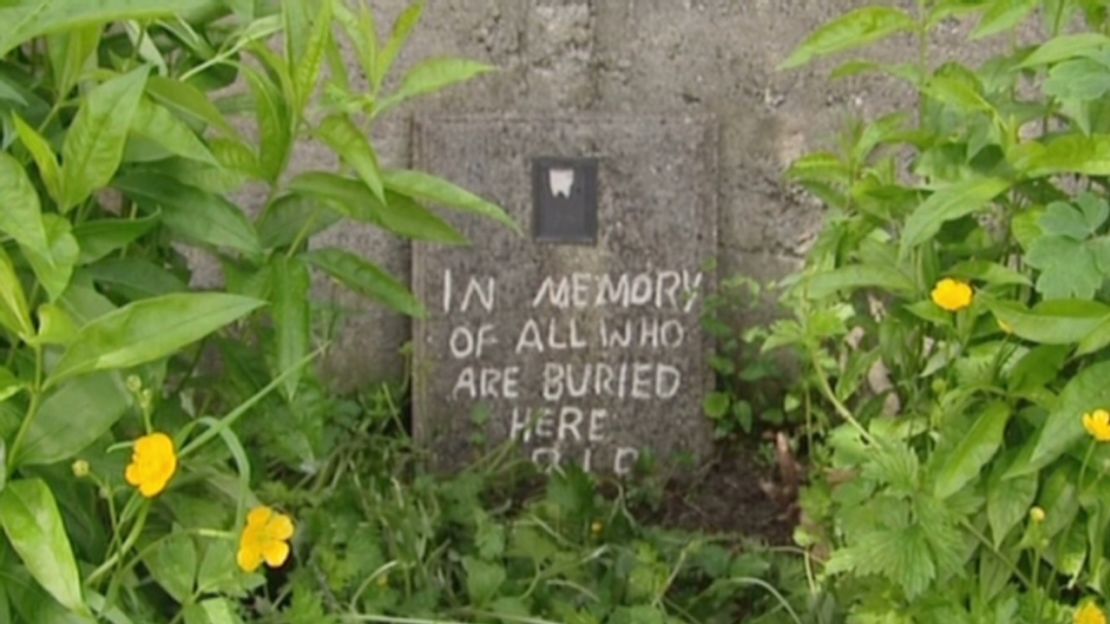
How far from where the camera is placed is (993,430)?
5.80 ft

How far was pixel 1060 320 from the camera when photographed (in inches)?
64.5

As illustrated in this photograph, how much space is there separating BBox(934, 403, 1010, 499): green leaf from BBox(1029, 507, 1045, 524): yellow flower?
0.07 metres

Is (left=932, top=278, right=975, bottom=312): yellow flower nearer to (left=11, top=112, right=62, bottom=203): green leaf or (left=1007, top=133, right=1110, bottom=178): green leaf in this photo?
(left=1007, top=133, right=1110, bottom=178): green leaf

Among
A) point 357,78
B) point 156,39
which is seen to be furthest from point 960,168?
point 357,78

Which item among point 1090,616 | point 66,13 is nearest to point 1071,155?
point 1090,616

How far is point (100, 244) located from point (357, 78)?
133 centimetres

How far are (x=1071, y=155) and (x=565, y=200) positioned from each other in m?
1.18

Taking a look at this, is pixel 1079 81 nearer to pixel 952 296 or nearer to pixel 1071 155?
pixel 1071 155

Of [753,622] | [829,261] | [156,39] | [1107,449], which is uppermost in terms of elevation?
[156,39]

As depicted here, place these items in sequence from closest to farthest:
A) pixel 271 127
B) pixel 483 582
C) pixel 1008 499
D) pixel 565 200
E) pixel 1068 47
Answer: pixel 271 127 → pixel 1068 47 → pixel 1008 499 → pixel 483 582 → pixel 565 200

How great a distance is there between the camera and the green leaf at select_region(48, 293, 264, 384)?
1.33 m

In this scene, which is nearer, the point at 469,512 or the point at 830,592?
the point at 830,592

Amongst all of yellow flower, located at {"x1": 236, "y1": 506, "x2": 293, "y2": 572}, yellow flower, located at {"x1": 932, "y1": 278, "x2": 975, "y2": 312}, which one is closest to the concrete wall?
yellow flower, located at {"x1": 932, "y1": 278, "x2": 975, "y2": 312}

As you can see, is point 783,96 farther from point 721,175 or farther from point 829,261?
point 829,261
